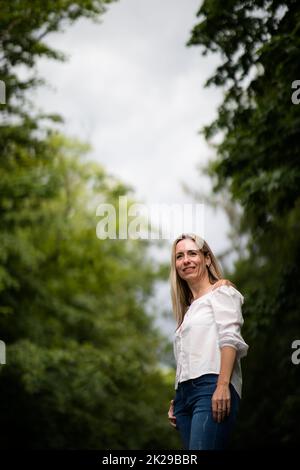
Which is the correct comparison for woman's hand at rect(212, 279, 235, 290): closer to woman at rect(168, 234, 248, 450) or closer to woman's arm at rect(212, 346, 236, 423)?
woman at rect(168, 234, 248, 450)

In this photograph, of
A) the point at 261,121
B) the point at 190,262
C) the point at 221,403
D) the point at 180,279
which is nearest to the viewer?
the point at 221,403

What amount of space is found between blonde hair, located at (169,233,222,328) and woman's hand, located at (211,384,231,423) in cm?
60

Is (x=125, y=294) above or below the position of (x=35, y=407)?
above

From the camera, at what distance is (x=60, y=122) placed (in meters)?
11.3

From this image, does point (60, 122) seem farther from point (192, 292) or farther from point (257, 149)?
point (192, 292)

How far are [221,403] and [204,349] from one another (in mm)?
303

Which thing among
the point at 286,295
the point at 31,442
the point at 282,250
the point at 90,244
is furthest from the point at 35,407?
the point at 286,295

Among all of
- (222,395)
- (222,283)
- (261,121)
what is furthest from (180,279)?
(261,121)

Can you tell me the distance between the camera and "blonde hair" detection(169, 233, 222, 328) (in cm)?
348

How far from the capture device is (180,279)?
3543mm

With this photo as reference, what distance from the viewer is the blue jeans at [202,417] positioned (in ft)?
9.75

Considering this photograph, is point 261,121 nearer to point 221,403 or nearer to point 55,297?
point 221,403

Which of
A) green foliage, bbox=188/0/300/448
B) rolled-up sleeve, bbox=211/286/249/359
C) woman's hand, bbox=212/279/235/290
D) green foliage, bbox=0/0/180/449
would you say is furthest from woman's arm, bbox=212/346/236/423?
green foliage, bbox=0/0/180/449
